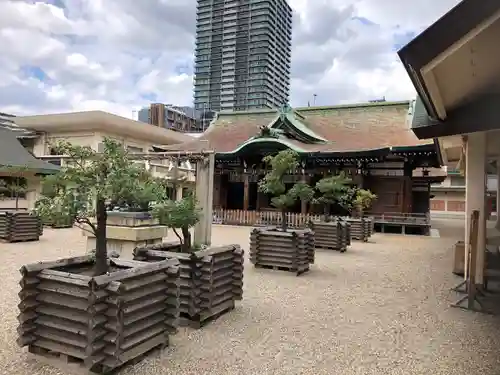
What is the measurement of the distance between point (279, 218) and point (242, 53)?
36.0 metres

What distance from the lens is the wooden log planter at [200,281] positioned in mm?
4523

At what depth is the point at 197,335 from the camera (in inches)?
168

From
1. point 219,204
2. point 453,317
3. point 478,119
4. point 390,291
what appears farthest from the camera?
point 219,204

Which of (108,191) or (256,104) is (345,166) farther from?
(256,104)

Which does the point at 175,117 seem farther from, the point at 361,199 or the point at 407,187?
the point at 361,199

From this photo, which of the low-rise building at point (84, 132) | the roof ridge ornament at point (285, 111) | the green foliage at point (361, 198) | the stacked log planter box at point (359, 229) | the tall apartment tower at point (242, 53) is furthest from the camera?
the tall apartment tower at point (242, 53)

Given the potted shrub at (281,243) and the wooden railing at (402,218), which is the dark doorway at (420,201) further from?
the potted shrub at (281,243)

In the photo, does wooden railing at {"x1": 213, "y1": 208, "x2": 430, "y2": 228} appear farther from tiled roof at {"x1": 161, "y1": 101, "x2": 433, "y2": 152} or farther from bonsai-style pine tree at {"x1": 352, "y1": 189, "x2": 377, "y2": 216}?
tiled roof at {"x1": 161, "y1": 101, "x2": 433, "y2": 152}

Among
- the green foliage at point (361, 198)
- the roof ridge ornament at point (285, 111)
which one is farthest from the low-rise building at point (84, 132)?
the green foliage at point (361, 198)

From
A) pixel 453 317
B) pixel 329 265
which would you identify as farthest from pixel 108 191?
pixel 329 265

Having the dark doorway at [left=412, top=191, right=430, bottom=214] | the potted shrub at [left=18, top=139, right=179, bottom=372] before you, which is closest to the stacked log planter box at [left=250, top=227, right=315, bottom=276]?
the potted shrub at [left=18, top=139, right=179, bottom=372]

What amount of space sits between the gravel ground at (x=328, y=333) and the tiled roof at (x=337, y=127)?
1178 centimetres

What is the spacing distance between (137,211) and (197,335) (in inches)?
130

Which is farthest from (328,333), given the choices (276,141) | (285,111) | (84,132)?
(84,132)
